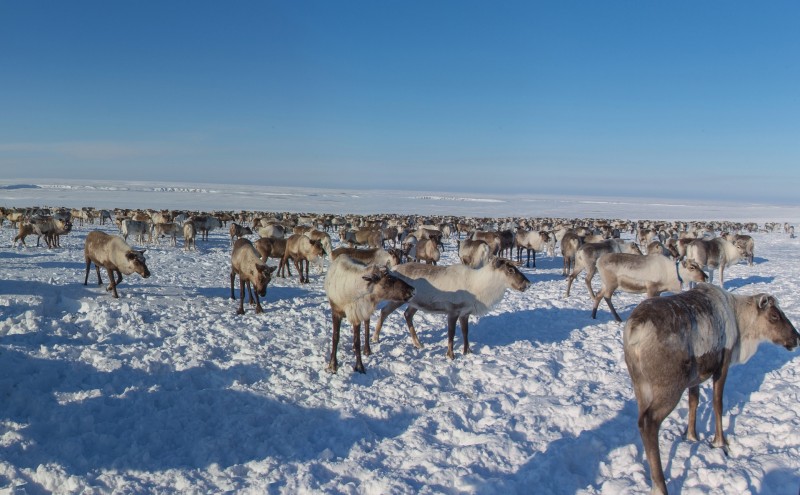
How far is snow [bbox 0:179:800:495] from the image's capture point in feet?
14.7

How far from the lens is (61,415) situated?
208 inches

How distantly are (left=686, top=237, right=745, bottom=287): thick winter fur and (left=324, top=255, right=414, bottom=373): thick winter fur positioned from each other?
12.8 metres

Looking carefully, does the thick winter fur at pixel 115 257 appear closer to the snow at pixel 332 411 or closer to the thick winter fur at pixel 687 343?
the snow at pixel 332 411

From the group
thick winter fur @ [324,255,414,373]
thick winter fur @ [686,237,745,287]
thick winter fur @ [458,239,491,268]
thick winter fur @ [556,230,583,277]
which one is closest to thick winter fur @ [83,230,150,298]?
thick winter fur @ [324,255,414,373]

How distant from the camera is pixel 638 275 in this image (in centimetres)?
1050

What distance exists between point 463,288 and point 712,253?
1220 centimetres

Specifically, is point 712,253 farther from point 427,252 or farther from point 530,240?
point 427,252

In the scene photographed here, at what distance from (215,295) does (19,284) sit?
151 inches

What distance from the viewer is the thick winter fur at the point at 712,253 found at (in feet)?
52.7

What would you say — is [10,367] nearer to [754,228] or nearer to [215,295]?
[215,295]

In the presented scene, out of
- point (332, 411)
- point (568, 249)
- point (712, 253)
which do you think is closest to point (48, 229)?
point (332, 411)

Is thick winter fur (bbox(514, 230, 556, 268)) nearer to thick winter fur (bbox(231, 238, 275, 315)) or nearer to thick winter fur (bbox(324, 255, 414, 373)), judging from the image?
thick winter fur (bbox(231, 238, 275, 315))

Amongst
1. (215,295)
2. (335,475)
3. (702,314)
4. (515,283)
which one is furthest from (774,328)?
(215,295)

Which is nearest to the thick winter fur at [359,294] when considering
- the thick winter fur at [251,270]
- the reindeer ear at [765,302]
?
the thick winter fur at [251,270]
